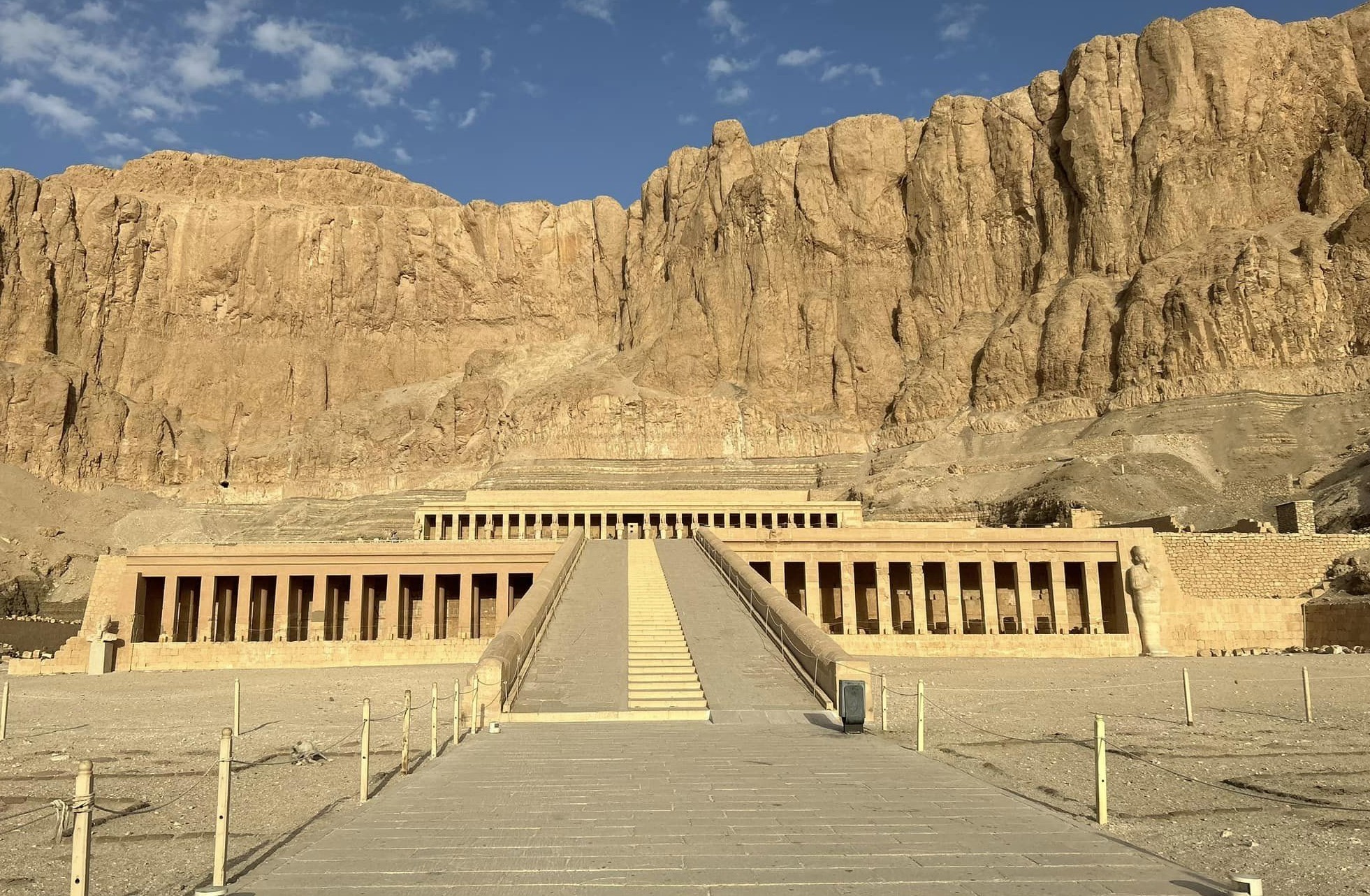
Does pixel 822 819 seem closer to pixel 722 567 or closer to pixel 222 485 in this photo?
pixel 722 567

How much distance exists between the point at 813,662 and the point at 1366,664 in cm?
1858

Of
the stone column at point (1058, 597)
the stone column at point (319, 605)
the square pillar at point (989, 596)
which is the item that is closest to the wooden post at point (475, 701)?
the square pillar at point (989, 596)

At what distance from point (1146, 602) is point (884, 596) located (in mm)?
8168

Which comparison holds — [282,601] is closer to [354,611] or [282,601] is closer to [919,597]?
[354,611]

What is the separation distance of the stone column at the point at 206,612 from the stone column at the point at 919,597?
22948 mm

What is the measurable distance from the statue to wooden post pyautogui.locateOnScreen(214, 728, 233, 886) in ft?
96.8

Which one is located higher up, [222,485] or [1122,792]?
[222,485]

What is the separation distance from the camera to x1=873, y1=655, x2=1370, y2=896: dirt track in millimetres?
8906

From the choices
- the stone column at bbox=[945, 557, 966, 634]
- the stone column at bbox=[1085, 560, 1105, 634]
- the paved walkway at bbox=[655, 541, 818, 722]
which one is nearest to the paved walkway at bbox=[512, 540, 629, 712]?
the paved walkway at bbox=[655, 541, 818, 722]

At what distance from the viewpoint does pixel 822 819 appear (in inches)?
325

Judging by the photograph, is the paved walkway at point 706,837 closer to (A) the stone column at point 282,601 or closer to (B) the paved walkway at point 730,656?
(B) the paved walkway at point 730,656

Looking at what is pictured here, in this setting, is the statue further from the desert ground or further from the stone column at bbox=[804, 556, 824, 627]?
the stone column at bbox=[804, 556, 824, 627]

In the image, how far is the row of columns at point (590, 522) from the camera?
51.7 meters

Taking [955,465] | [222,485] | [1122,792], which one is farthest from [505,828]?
[222,485]
